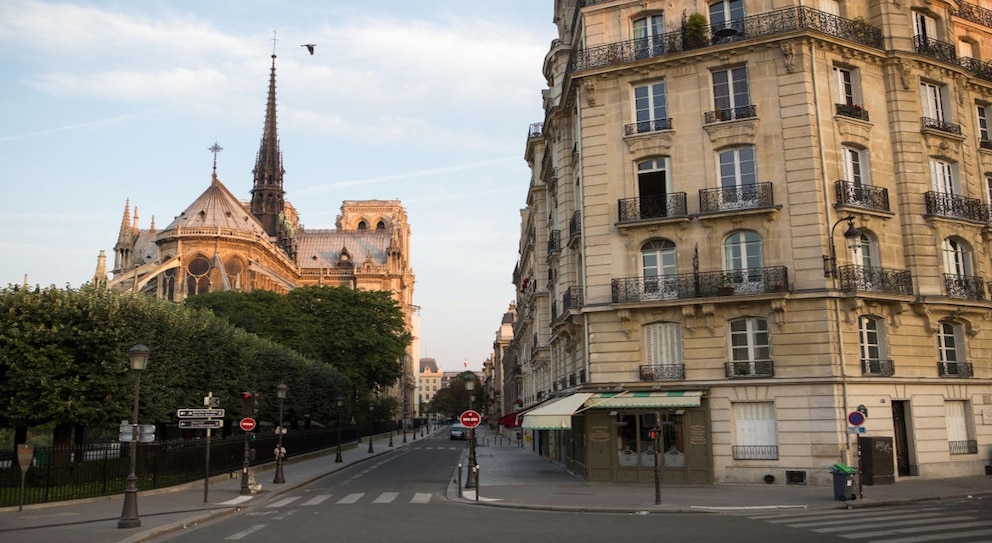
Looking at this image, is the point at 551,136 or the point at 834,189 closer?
the point at 834,189

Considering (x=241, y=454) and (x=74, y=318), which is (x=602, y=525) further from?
(x=241, y=454)

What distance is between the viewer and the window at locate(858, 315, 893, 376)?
26.6 metres

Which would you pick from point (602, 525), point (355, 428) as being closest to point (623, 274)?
point (602, 525)

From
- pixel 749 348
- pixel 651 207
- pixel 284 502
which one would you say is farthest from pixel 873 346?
pixel 284 502

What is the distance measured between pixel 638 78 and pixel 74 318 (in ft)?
71.2

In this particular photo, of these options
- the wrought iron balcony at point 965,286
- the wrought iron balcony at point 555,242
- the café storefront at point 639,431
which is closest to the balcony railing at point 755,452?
the café storefront at point 639,431

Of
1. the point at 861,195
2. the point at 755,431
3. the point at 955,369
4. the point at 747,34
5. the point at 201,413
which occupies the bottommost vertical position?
the point at 755,431

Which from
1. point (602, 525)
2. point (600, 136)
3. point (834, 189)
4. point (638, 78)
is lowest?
point (602, 525)

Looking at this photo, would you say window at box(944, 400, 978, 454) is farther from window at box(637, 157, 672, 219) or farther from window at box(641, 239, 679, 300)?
window at box(637, 157, 672, 219)

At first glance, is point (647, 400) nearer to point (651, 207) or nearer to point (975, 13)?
point (651, 207)

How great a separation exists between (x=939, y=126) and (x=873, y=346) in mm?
8986

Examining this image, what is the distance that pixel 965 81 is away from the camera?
3075 cm

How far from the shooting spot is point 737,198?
89.9 feet

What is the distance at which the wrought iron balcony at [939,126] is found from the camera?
29.1 meters
